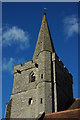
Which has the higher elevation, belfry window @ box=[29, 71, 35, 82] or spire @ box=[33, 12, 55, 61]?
spire @ box=[33, 12, 55, 61]

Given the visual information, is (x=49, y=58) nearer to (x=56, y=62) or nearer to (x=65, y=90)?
(x=56, y=62)

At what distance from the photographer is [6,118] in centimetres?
2041

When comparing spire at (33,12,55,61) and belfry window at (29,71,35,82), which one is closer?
belfry window at (29,71,35,82)

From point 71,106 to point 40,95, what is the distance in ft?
9.35

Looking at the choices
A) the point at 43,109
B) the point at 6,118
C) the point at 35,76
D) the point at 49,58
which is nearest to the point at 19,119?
the point at 6,118

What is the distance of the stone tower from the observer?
19438mm

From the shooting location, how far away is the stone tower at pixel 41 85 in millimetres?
19438

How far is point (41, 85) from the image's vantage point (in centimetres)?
2009

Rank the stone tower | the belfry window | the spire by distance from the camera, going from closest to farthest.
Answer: the stone tower → the belfry window → the spire

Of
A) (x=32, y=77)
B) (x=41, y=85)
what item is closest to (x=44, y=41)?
(x=32, y=77)

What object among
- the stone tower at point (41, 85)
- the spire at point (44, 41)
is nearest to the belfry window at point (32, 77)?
the stone tower at point (41, 85)

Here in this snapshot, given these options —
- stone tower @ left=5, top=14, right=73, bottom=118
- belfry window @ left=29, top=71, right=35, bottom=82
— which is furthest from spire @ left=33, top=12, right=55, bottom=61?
belfry window @ left=29, top=71, right=35, bottom=82

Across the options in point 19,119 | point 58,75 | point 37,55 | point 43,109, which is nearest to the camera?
point 43,109

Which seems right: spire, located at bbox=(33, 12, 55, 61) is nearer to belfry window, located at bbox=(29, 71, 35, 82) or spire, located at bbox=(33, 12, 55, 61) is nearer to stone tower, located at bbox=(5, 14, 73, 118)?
stone tower, located at bbox=(5, 14, 73, 118)
